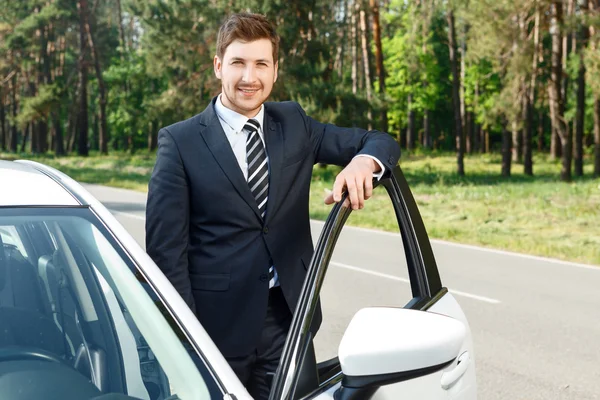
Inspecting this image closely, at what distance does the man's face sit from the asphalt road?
3.48m

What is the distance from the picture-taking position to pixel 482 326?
291 inches

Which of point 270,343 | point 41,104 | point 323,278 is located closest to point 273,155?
point 270,343

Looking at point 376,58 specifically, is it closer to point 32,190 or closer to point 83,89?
point 83,89

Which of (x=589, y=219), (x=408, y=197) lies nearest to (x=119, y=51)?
(x=589, y=219)

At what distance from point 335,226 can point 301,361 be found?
36cm

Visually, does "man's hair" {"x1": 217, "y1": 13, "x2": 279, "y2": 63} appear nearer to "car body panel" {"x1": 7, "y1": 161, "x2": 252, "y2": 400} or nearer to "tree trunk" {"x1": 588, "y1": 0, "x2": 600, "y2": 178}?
"car body panel" {"x1": 7, "y1": 161, "x2": 252, "y2": 400}

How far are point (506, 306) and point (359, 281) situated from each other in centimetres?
194

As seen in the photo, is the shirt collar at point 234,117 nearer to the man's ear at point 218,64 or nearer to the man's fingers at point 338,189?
the man's ear at point 218,64

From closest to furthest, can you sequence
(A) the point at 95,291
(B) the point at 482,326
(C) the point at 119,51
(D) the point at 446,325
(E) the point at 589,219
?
(D) the point at 446,325
(A) the point at 95,291
(B) the point at 482,326
(E) the point at 589,219
(C) the point at 119,51

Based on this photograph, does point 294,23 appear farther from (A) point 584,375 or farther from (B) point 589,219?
(A) point 584,375

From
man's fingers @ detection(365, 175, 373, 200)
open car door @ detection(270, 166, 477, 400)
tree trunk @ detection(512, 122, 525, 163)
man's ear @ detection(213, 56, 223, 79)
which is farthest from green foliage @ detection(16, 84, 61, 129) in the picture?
open car door @ detection(270, 166, 477, 400)

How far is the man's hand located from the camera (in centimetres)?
210

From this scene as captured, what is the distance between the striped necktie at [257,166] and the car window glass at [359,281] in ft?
12.0

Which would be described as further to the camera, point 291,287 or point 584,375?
point 584,375
